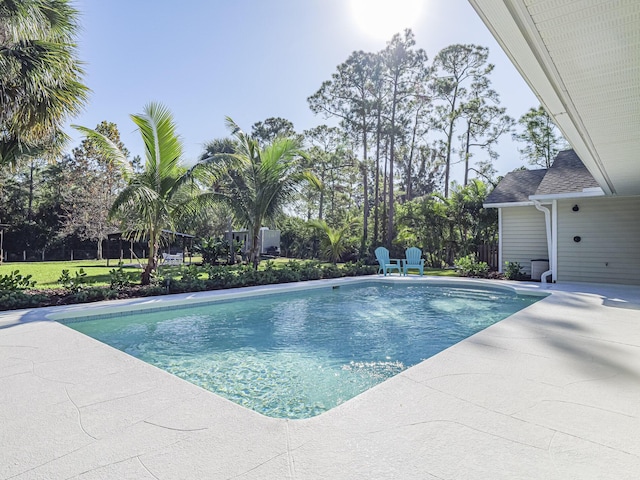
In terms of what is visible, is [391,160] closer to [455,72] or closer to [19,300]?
[455,72]

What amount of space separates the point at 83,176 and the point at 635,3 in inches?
956

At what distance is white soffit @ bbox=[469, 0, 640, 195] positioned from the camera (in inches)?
97.1

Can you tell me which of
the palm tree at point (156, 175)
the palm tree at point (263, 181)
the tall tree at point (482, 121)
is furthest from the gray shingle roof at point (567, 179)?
the tall tree at point (482, 121)

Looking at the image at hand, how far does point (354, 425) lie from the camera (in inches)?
85.9

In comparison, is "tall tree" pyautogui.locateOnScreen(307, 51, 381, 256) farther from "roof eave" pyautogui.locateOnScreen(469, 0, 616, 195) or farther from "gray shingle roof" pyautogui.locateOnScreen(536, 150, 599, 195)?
"roof eave" pyautogui.locateOnScreen(469, 0, 616, 195)

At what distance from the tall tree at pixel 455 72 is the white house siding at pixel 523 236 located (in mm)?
9221

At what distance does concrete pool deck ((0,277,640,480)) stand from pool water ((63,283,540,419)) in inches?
28.7

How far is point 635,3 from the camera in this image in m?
2.45

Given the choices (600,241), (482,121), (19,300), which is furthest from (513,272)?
(482,121)

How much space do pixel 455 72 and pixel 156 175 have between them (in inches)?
767

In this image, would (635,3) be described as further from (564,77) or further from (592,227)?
(592,227)

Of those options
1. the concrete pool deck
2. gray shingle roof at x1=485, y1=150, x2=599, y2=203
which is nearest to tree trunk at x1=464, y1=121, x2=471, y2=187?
gray shingle roof at x1=485, y1=150, x2=599, y2=203

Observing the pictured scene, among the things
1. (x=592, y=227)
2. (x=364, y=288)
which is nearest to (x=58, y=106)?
(x=364, y=288)

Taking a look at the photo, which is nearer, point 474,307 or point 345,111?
point 474,307
